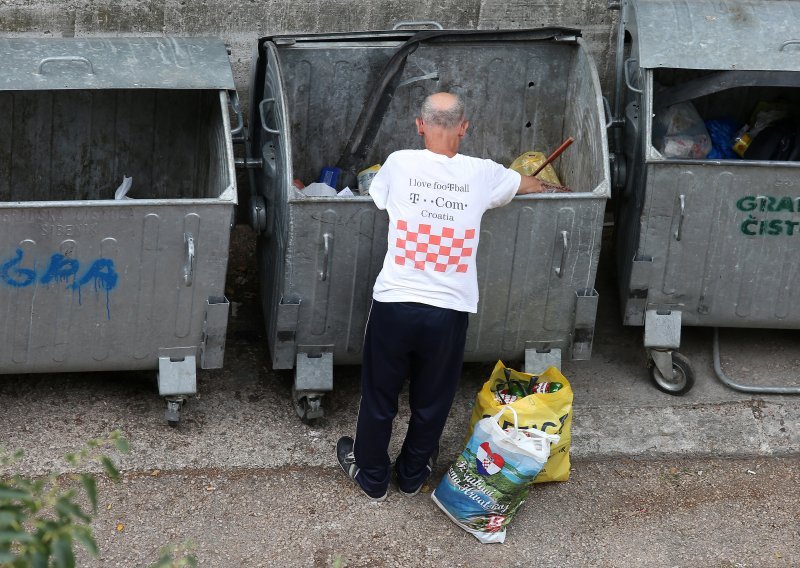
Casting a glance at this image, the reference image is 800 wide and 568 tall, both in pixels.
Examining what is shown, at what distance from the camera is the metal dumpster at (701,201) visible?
14.3ft

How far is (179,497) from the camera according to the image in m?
4.09

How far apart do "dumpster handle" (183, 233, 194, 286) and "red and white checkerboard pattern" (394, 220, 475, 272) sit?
734 millimetres

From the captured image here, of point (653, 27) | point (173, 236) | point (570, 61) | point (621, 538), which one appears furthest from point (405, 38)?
point (621, 538)

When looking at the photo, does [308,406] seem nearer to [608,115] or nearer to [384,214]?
[384,214]

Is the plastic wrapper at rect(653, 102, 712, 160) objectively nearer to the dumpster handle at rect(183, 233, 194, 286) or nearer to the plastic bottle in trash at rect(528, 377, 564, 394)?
the plastic bottle in trash at rect(528, 377, 564, 394)

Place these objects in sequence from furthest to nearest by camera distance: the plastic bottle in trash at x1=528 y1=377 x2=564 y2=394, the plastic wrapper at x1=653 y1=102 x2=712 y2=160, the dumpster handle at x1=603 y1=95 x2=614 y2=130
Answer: the plastic wrapper at x1=653 y1=102 x2=712 y2=160 < the dumpster handle at x1=603 y1=95 x2=614 y2=130 < the plastic bottle in trash at x1=528 y1=377 x2=564 y2=394

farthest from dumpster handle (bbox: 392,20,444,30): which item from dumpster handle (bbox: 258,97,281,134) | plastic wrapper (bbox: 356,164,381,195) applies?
dumpster handle (bbox: 258,97,281,134)

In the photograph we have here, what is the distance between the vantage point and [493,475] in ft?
12.9

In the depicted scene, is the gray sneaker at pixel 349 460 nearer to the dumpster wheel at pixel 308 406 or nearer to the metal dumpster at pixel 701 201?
the dumpster wheel at pixel 308 406

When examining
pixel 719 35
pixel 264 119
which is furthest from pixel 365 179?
pixel 719 35

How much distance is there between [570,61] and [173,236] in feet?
6.33

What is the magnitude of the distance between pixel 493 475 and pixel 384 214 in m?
0.97

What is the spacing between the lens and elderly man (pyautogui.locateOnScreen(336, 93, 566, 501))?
12.2ft

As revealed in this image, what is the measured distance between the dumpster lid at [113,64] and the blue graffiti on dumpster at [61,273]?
615 mm
